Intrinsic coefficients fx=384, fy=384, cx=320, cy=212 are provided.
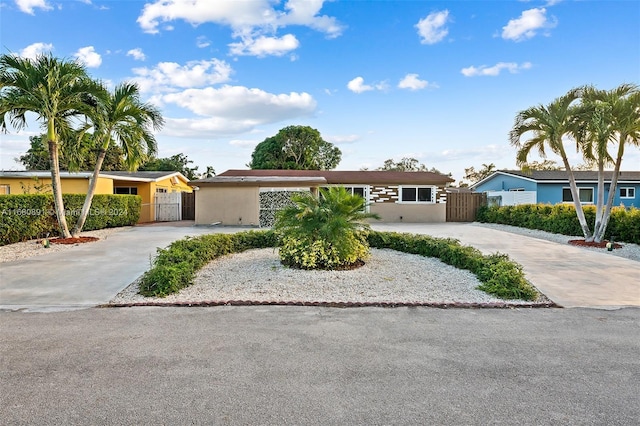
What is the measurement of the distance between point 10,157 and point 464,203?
1639 inches

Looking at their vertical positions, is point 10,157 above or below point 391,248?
above

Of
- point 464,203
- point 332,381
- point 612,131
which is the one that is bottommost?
point 332,381

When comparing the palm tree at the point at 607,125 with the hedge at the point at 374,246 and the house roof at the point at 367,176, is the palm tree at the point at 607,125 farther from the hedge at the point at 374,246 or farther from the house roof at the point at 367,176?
the house roof at the point at 367,176

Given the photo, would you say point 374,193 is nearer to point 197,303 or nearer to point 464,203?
point 464,203

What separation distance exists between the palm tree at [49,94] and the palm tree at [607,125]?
48.5 feet

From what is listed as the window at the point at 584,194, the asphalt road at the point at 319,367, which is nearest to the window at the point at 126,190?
the asphalt road at the point at 319,367

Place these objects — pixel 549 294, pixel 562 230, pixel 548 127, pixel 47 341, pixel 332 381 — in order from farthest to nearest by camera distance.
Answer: pixel 562 230
pixel 548 127
pixel 549 294
pixel 47 341
pixel 332 381

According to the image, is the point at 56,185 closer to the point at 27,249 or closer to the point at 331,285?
the point at 27,249

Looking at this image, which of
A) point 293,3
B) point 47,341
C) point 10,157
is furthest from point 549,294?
point 10,157

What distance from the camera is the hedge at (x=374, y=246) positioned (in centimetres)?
589

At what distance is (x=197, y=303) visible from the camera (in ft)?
17.6

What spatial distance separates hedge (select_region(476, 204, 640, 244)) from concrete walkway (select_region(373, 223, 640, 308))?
199 centimetres

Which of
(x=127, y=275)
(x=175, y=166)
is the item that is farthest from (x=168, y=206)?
(x=175, y=166)

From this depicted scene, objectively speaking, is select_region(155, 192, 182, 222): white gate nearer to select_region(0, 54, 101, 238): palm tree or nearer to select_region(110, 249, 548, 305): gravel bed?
select_region(0, 54, 101, 238): palm tree
